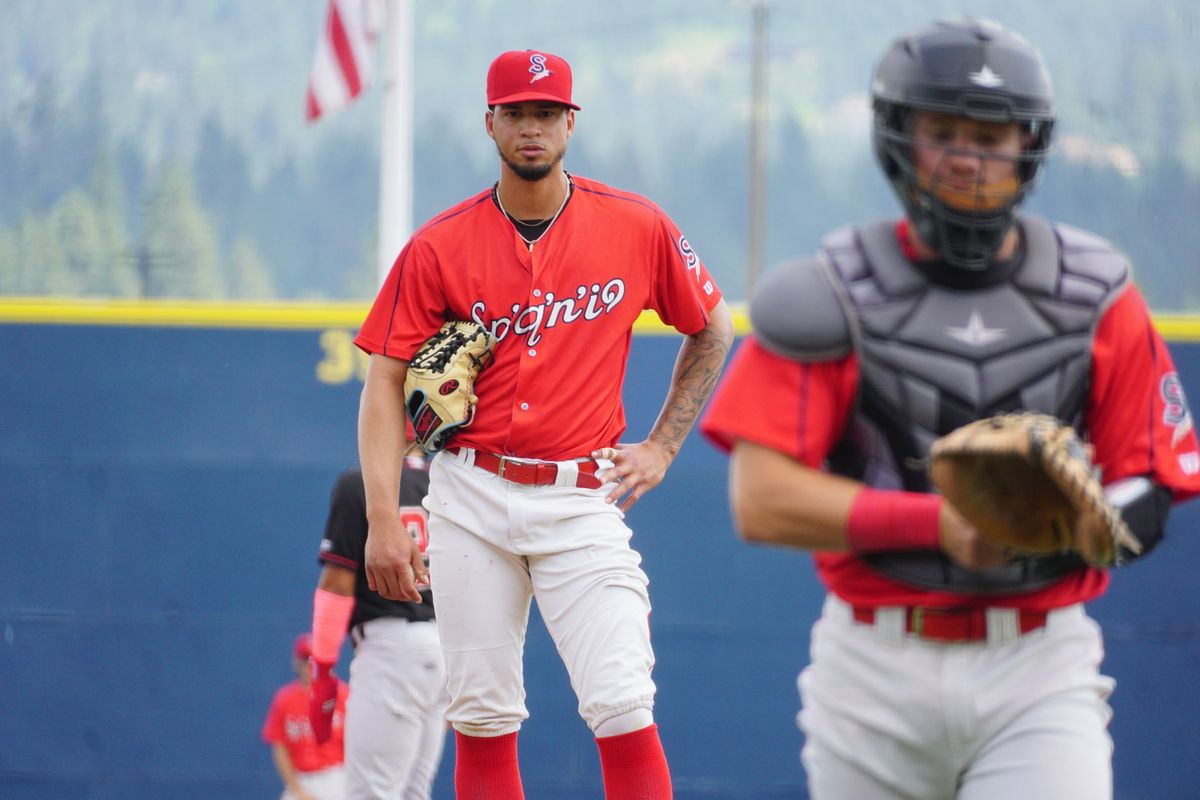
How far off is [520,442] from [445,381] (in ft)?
0.89

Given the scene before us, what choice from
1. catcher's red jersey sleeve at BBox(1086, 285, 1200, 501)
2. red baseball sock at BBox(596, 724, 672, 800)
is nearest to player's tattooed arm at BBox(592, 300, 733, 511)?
red baseball sock at BBox(596, 724, 672, 800)

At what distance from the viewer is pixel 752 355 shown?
9.18 feet

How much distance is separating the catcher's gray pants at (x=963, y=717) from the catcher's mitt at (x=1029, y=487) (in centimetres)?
25

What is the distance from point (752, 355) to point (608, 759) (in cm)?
183

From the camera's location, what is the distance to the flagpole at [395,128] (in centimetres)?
823

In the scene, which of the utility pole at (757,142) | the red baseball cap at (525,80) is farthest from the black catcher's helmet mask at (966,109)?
the utility pole at (757,142)

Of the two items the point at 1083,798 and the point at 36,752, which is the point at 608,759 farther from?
the point at 36,752

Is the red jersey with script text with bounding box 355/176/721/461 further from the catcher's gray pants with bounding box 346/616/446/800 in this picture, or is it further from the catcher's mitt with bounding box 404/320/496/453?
the catcher's gray pants with bounding box 346/616/446/800

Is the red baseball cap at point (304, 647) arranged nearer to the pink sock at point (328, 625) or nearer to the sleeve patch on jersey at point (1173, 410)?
the pink sock at point (328, 625)

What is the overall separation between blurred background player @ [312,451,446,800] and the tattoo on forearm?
62.4 inches

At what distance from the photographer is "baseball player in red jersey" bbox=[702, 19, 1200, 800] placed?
2.71 meters

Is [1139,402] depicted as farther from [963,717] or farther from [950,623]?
[963,717]

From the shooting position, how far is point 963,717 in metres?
2.70

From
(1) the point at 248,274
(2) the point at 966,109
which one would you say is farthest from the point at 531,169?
(1) the point at 248,274
